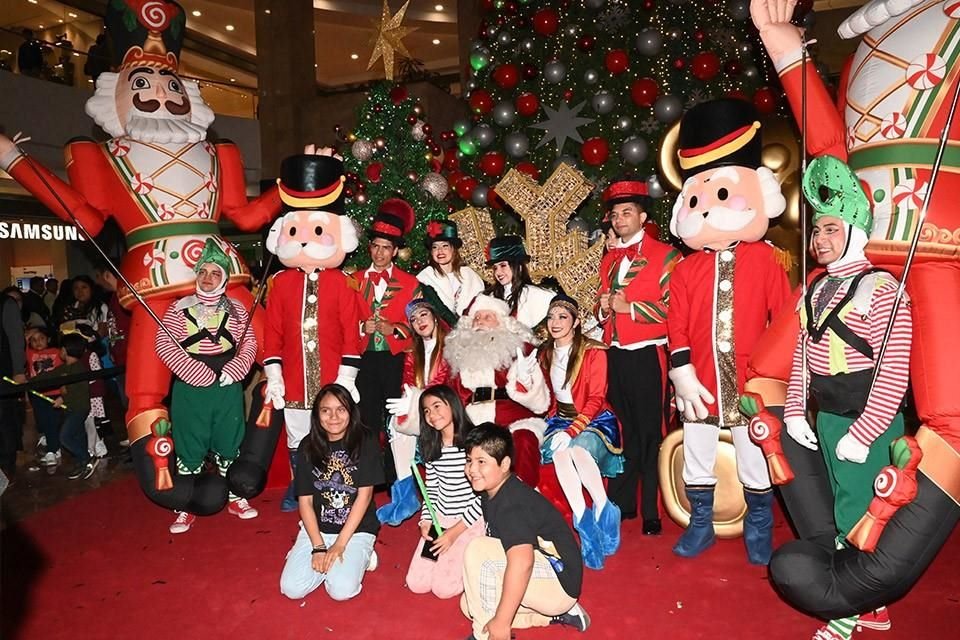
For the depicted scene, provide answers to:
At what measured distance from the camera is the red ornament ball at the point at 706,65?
19.5 feet

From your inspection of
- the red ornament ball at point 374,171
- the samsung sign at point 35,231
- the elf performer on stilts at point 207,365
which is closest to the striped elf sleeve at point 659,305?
the elf performer on stilts at point 207,365

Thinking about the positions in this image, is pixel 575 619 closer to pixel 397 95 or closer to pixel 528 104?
pixel 528 104

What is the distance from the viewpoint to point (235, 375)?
4137 mm

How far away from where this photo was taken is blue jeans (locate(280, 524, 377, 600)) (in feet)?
10.6

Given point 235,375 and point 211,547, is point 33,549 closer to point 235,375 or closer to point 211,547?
point 211,547

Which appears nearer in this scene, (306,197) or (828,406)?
(828,406)

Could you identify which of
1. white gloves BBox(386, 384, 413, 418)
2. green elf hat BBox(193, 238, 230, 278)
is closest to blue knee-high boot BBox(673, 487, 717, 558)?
white gloves BBox(386, 384, 413, 418)

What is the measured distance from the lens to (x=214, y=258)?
164 inches

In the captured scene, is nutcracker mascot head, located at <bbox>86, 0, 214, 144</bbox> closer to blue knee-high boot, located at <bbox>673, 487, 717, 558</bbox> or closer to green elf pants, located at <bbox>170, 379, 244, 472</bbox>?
green elf pants, located at <bbox>170, 379, 244, 472</bbox>

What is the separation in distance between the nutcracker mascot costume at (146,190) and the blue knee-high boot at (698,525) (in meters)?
2.49

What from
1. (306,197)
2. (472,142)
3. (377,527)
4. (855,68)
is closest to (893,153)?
(855,68)

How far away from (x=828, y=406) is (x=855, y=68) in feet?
4.51

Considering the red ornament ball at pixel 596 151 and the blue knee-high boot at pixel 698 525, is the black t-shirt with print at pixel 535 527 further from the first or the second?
the red ornament ball at pixel 596 151

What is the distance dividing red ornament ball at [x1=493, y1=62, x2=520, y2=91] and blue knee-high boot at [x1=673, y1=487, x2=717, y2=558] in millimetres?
4348
